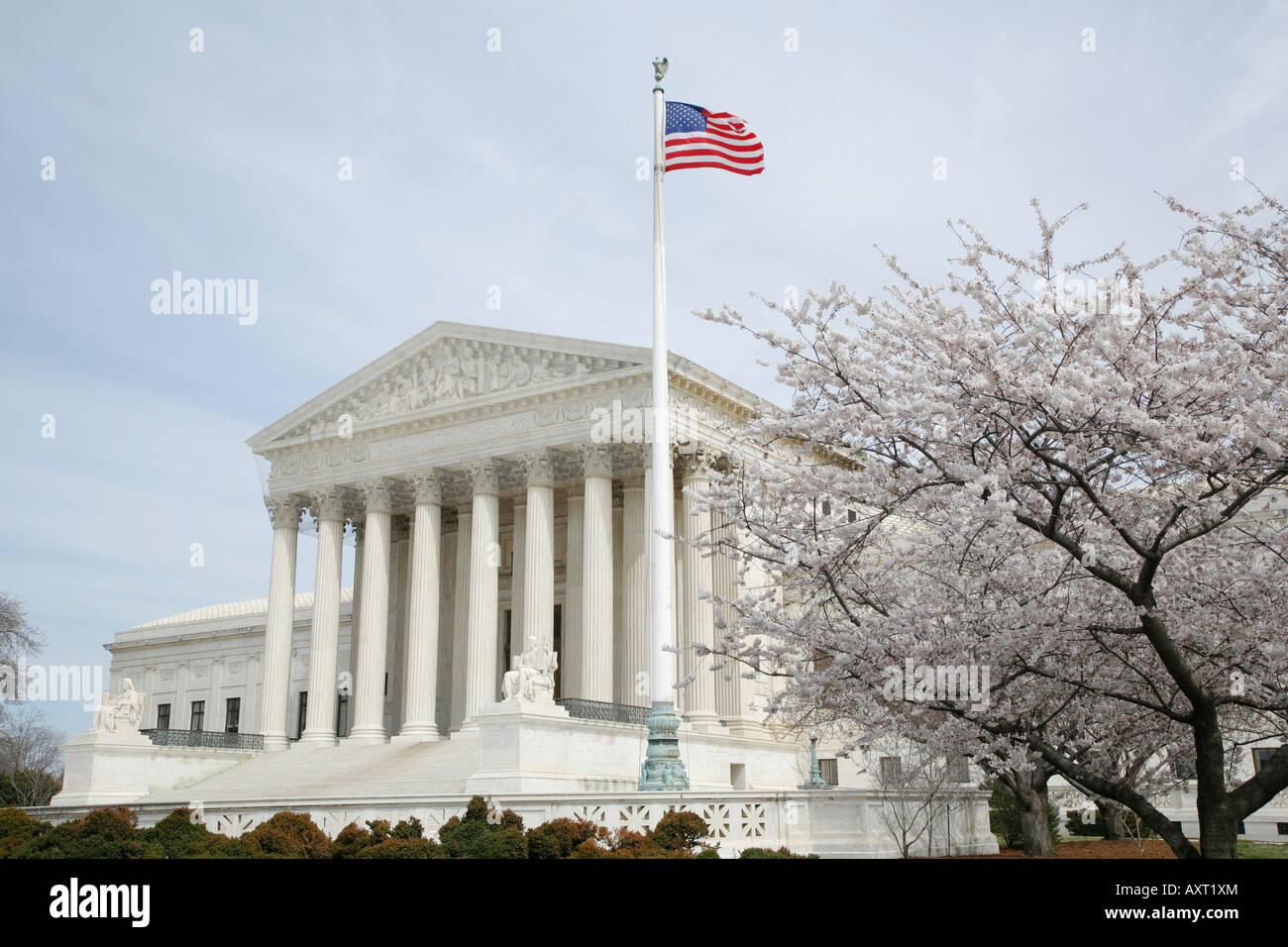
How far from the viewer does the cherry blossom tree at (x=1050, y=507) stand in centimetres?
1248

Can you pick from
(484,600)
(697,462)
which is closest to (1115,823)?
(697,462)

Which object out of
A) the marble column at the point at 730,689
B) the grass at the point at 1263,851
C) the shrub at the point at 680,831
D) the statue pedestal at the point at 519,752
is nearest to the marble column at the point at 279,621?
the statue pedestal at the point at 519,752

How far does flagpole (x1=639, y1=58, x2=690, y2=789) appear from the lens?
21.0 m

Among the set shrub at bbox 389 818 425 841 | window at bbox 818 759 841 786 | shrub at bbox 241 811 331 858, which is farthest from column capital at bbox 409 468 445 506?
shrub at bbox 389 818 425 841

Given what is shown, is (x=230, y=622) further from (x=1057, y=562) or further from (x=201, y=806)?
(x=1057, y=562)

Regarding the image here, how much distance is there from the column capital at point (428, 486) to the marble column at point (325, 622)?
4.57 metres

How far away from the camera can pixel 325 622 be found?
152 feet

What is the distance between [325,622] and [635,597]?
42.6ft

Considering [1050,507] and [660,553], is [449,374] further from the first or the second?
[1050,507]

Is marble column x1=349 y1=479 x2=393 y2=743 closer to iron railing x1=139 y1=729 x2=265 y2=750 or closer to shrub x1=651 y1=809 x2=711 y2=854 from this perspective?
iron railing x1=139 y1=729 x2=265 y2=750

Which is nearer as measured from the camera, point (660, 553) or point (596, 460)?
point (660, 553)

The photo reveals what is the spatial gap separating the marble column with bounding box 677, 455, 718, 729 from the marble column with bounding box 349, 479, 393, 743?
39.3ft

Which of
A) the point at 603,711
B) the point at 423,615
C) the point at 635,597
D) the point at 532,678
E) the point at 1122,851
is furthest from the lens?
the point at 423,615
